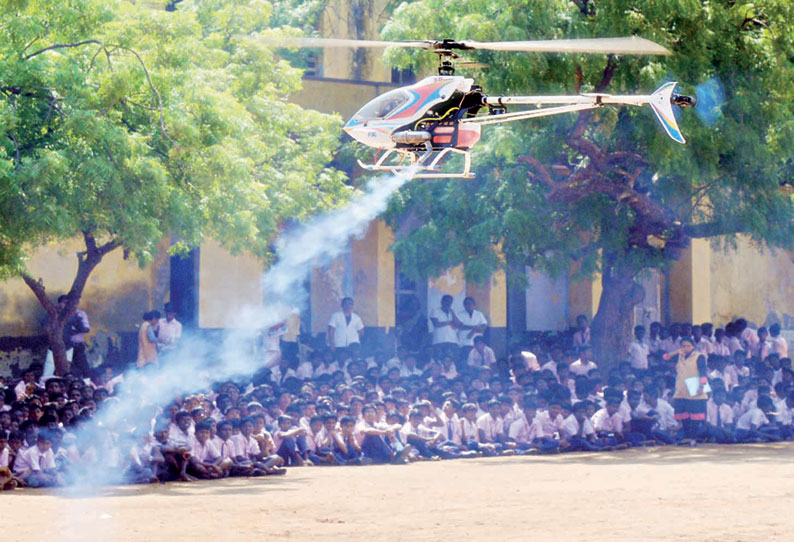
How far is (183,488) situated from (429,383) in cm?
582

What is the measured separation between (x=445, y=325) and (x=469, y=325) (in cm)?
43

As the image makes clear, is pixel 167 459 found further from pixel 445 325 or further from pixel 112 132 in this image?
pixel 445 325

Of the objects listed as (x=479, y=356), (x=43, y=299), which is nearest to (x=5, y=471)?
(x=43, y=299)

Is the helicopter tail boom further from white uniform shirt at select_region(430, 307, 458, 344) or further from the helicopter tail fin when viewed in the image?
white uniform shirt at select_region(430, 307, 458, 344)

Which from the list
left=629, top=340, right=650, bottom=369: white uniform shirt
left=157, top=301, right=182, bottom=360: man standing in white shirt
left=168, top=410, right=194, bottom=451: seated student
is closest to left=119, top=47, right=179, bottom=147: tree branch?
left=168, top=410, right=194, bottom=451: seated student

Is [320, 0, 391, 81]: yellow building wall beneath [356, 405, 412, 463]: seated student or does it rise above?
above

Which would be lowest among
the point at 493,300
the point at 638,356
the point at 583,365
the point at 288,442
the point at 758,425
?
the point at 758,425

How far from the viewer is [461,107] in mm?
11305

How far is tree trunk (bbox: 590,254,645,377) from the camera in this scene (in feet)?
66.8

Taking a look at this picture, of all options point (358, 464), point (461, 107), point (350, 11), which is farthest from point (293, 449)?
point (350, 11)

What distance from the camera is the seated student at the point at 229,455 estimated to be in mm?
13906

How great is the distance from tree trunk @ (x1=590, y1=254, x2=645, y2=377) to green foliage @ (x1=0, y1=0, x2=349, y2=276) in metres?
7.23

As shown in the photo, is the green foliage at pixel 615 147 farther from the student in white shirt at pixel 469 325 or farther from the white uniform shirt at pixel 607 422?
the white uniform shirt at pixel 607 422

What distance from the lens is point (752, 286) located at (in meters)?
28.7
